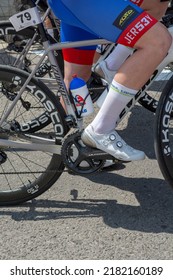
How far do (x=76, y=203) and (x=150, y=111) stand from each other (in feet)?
5.31

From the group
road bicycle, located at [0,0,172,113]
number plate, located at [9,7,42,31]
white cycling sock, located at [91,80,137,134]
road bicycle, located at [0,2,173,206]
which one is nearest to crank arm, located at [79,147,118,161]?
road bicycle, located at [0,2,173,206]

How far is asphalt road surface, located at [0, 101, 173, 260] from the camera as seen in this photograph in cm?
313

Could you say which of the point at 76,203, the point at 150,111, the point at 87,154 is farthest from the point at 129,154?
the point at 150,111

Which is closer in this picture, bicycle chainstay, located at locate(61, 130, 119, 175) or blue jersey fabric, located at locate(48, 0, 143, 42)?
blue jersey fabric, located at locate(48, 0, 143, 42)

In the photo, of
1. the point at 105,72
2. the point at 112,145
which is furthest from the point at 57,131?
the point at 105,72

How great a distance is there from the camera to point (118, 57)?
3.59m

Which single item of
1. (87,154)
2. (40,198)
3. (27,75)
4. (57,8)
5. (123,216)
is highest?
(57,8)

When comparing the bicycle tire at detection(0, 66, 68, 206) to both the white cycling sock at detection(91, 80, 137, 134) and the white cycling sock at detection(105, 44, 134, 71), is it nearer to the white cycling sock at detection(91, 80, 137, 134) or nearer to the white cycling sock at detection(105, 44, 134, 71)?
the white cycling sock at detection(91, 80, 137, 134)

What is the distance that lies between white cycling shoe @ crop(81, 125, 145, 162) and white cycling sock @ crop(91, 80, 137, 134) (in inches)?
1.2

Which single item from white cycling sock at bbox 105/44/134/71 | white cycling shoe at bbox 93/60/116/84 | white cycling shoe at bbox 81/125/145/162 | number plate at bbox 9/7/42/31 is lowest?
white cycling shoe at bbox 81/125/145/162

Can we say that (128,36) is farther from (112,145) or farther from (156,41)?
(112,145)

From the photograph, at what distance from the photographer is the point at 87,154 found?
330 cm
